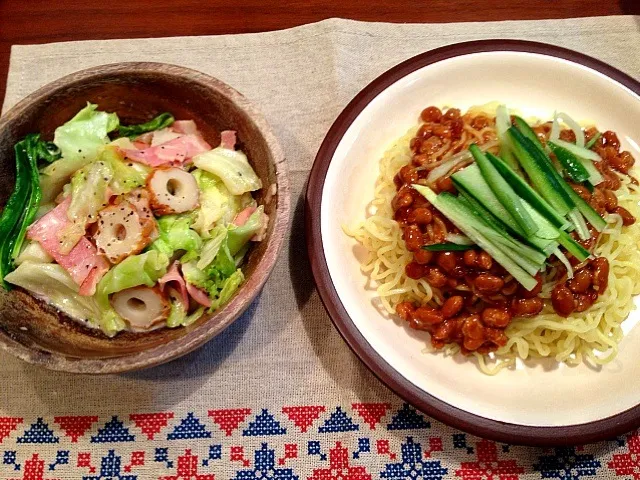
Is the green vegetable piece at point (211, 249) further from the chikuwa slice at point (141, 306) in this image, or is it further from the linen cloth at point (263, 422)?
the linen cloth at point (263, 422)

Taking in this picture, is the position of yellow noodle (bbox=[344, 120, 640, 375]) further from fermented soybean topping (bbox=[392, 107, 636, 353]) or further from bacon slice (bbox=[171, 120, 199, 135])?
bacon slice (bbox=[171, 120, 199, 135])

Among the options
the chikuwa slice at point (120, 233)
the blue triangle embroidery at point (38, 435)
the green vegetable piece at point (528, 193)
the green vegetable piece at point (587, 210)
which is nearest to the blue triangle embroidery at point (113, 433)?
the blue triangle embroidery at point (38, 435)

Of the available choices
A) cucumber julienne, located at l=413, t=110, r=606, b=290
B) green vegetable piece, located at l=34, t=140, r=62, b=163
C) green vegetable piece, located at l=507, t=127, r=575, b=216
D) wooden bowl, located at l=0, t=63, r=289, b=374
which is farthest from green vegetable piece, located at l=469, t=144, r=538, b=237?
green vegetable piece, located at l=34, t=140, r=62, b=163

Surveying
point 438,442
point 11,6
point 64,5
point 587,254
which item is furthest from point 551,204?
point 11,6

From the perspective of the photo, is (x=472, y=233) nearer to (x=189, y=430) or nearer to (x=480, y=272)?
(x=480, y=272)

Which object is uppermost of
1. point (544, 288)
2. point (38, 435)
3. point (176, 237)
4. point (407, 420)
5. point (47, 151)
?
point (47, 151)

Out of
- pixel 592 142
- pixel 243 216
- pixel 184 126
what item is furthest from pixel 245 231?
pixel 592 142

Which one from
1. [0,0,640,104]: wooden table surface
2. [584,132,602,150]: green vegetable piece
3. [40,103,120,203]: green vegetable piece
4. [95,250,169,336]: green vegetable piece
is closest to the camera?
[95,250,169,336]: green vegetable piece
